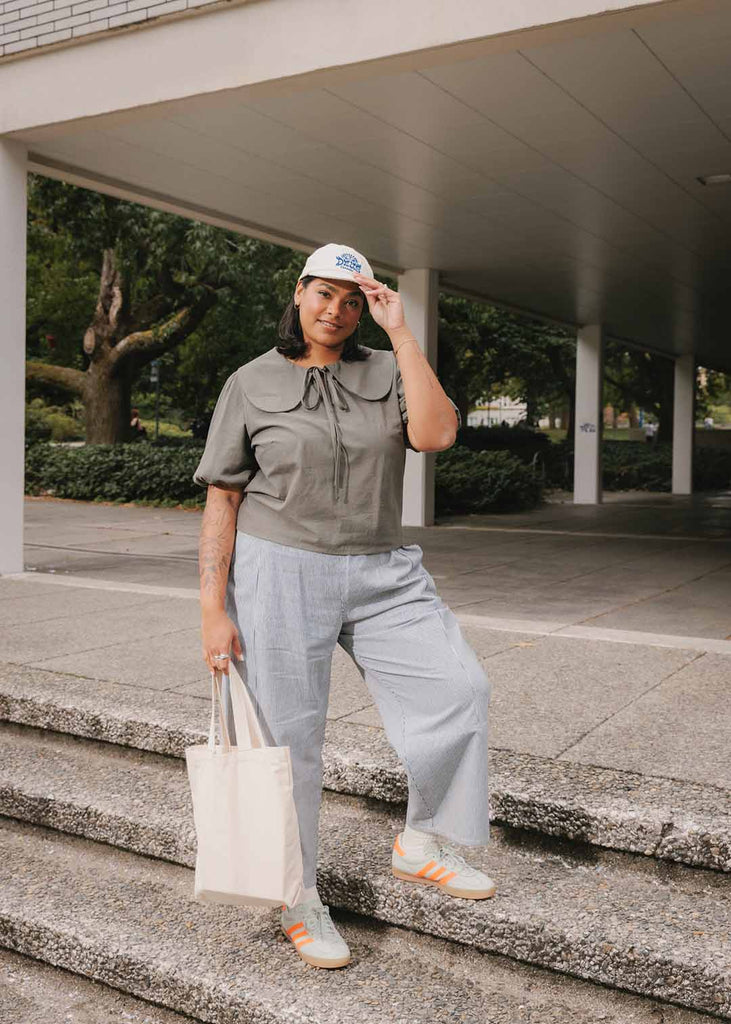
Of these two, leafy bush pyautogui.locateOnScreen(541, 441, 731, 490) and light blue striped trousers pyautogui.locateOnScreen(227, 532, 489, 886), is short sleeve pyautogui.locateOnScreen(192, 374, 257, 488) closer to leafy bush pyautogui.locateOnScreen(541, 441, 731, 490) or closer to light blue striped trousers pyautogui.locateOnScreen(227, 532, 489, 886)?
light blue striped trousers pyautogui.locateOnScreen(227, 532, 489, 886)

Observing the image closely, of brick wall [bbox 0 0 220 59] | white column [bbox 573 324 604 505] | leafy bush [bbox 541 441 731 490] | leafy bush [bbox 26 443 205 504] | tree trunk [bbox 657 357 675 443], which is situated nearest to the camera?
brick wall [bbox 0 0 220 59]

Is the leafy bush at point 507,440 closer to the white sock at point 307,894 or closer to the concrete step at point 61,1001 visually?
the concrete step at point 61,1001

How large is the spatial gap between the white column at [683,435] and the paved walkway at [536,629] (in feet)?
41.6

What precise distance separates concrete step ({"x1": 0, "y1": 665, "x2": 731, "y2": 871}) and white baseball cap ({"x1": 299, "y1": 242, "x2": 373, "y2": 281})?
1.79 metres

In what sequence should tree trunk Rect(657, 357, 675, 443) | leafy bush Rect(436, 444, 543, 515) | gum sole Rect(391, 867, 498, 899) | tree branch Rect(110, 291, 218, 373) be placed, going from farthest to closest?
tree trunk Rect(657, 357, 675, 443)
tree branch Rect(110, 291, 218, 373)
leafy bush Rect(436, 444, 543, 515)
gum sole Rect(391, 867, 498, 899)

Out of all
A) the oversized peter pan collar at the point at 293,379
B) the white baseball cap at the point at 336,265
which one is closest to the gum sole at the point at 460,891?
the oversized peter pan collar at the point at 293,379

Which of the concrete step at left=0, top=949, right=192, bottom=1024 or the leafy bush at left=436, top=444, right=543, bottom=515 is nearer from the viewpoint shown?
the concrete step at left=0, top=949, right=192, bottom=1024

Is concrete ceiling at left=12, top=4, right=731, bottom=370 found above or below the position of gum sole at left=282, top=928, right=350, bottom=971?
above

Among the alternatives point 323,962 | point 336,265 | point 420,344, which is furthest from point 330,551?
point 420,344

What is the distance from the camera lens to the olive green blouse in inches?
112

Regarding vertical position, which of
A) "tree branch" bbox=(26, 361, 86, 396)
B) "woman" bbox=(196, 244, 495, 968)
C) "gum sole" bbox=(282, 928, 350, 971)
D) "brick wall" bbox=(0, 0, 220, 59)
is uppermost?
"brick wall" bbox=(0, 0, 220, 59)

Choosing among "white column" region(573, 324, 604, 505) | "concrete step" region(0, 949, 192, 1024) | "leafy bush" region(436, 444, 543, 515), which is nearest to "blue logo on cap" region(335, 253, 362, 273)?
"concrete step" region(0, 949, 192, 1024)

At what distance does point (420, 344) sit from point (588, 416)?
6442 millimetres

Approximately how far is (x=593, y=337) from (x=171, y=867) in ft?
58.8
